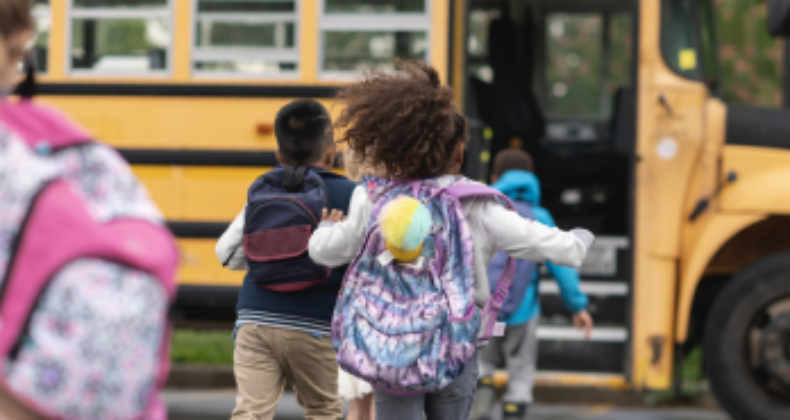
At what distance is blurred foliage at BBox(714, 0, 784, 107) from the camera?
922 centimetres

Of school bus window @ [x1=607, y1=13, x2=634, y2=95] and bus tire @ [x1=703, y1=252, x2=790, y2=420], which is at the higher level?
school bus window @ [x1=607, y1=13, x2=634, y2=95]

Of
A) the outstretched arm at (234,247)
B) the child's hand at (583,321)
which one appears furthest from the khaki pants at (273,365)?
the child's hand at (583,321)

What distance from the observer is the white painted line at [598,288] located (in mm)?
4578

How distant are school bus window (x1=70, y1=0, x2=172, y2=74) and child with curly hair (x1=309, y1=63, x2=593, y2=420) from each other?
2.30 meters

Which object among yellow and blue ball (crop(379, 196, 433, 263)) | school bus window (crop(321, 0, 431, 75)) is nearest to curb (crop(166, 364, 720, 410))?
school bus window (crop(321, 0, 431, 75))

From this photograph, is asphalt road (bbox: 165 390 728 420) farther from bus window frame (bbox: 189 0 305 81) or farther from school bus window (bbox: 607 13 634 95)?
school bus window (bbox: 607 13 634 95)

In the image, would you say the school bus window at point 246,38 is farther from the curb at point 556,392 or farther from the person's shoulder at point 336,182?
the curb at point 556,392

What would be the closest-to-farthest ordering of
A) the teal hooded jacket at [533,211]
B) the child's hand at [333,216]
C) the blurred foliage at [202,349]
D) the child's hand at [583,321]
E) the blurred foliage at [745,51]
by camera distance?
1. the child's hand at [333,216]
2. the child's hand at [583,321]
3. the teal hooded jacket at [533,211]
4. the blurred foliage at [202,349]
5. the blurred foliage at [745,51]

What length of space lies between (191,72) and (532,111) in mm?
2234

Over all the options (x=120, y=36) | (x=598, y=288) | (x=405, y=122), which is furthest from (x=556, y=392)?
(x=405, y=122)

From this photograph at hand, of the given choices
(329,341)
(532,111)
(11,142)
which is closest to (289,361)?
(329,341)

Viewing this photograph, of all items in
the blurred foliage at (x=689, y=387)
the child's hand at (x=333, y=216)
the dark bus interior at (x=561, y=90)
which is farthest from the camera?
the dark bus interior at (x=561, y=90)

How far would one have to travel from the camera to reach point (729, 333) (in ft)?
13.2

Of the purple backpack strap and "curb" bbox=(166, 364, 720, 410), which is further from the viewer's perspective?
"curb" bbox=(166, 364, 720, 410)
